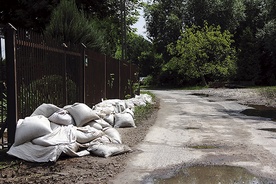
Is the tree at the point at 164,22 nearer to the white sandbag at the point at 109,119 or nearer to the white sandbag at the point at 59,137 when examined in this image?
the white sandbag at the point at 109,119

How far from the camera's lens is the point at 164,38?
47.7 m

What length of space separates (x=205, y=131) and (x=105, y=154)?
3.93m

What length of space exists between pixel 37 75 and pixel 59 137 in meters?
1.47

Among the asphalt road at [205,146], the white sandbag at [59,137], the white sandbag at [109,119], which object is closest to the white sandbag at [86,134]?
the white sandbag at [59,137]

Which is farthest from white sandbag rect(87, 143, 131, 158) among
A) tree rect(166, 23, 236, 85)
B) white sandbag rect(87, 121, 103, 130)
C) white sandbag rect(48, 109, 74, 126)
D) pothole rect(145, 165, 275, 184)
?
tree rect(166, 23, 236, 85)

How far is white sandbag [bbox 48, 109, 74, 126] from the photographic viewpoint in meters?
6.15

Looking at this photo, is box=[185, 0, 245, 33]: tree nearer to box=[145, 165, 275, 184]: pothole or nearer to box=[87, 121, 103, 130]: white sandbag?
box=[87, 121, 103, 130]: white sandbag

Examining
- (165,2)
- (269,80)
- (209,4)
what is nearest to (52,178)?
(269,80)

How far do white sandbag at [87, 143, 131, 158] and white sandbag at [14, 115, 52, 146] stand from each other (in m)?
0.82

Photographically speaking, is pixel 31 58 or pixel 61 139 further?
pixel 31 58

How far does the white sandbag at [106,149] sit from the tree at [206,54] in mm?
35433

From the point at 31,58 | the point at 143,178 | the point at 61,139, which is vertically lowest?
the point at 143,178

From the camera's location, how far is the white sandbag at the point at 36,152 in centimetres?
533

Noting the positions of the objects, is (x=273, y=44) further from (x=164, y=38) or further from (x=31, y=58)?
(x=31, y=58)
